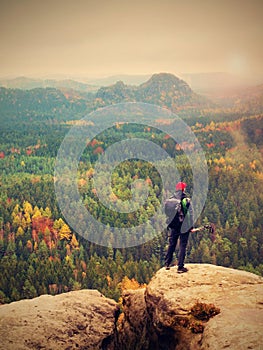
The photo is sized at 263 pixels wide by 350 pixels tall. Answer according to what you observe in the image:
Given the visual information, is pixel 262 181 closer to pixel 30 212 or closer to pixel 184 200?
pixel 30 212

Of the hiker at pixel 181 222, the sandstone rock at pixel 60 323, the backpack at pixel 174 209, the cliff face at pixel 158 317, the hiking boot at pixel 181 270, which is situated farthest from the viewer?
the hiking boot at pixel 181 270

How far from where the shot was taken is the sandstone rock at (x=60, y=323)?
26266 millimetres

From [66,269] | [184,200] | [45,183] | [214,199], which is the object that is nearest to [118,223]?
[66,269]

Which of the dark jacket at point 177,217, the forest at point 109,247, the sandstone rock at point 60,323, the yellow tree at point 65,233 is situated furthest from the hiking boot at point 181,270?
the yellow tree at point 65,233

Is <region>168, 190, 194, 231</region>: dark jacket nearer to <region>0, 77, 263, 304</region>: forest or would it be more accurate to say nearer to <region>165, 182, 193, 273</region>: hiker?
<region>165, 182, 193, 273</region>: hiker

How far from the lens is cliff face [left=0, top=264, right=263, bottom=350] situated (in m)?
21.0

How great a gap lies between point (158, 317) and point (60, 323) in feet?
24.3

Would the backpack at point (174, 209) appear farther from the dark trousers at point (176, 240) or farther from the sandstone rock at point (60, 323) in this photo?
the sandstone rock at point (60, 323)

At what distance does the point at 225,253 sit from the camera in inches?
4200

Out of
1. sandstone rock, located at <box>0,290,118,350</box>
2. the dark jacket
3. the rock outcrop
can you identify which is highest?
the dark jacket

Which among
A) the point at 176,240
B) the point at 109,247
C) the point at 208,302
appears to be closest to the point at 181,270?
the point at 176,240

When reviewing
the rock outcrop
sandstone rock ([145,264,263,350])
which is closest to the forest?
the rock outcrop

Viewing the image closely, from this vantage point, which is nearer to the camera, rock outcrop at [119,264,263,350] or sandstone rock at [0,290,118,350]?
rock outcrop at [119,264,263,350]

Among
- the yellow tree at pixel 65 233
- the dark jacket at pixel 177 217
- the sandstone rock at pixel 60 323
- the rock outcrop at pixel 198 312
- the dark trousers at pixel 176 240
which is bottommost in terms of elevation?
the yellow tree at pixel 65 233
